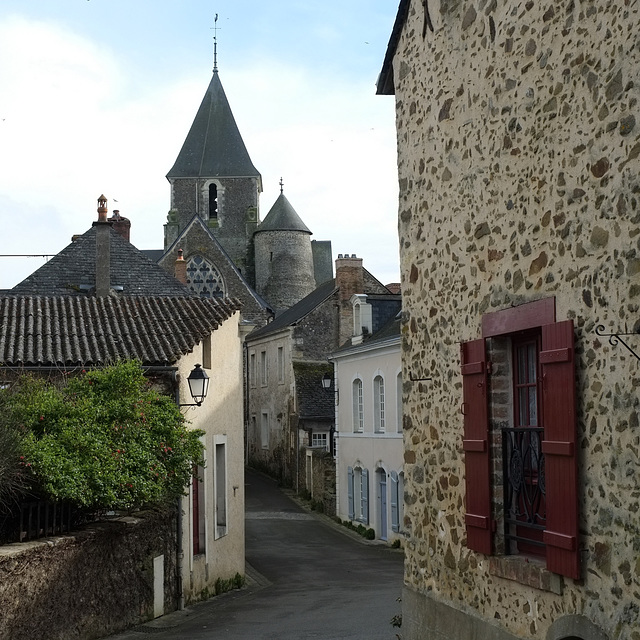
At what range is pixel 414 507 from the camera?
8.77 meters

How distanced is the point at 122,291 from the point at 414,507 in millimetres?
18176

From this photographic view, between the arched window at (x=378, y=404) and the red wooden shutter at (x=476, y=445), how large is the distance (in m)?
20.3

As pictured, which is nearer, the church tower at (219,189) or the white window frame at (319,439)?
the white window frame at (319,439)

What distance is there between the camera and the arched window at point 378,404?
2808cm

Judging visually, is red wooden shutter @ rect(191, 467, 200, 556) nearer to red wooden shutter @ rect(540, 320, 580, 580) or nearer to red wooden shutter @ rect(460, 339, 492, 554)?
red wooden shutter @ rect(460, 339, 492, 554)

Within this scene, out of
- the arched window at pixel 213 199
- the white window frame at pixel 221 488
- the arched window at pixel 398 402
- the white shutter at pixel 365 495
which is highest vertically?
the arched window at pixel 213 199

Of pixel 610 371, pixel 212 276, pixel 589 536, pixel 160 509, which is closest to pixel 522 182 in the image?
pixel 610 371

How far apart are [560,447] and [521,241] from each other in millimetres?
1423

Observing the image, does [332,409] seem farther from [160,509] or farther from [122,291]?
[160,509]

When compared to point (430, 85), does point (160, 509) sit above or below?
below

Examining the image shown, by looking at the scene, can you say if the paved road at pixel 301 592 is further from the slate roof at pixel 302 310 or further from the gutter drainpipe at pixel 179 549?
the slate roof at pixel 302 310

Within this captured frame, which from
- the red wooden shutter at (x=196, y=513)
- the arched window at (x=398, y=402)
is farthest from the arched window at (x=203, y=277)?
the red wooden shutter at (x=196, y=513)

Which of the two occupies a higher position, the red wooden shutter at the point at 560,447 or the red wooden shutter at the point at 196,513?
the red wooden shutter at the point at 560,447

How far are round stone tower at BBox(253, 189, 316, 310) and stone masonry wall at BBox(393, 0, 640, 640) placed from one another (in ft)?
177
